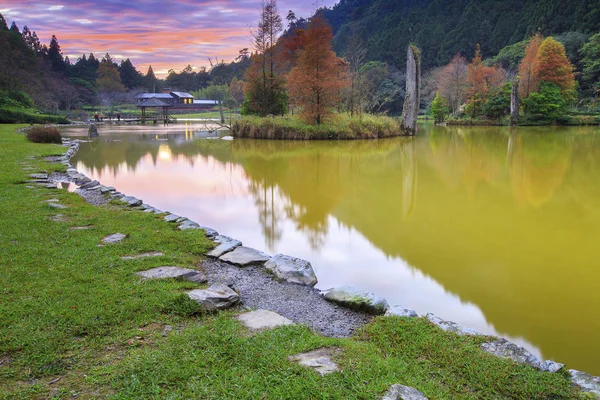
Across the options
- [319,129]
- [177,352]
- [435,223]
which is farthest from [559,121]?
[177,352]

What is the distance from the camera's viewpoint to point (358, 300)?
2412 millimetres

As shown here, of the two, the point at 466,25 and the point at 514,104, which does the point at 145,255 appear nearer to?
the point at 514,104

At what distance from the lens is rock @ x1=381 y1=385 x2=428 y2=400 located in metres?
1.47

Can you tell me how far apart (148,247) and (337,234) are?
72.6 inches

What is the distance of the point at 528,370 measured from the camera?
171 cm

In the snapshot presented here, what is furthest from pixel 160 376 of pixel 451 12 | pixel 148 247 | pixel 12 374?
pixel 451 12

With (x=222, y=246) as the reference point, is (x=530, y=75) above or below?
above

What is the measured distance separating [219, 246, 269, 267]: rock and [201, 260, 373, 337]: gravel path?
55 millimetres

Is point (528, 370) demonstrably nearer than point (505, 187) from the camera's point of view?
Yes

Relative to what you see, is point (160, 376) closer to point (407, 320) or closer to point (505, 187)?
point (407, 320)

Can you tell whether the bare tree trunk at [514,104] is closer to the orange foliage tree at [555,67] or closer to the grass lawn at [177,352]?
the orange foliage tree at [555,67]

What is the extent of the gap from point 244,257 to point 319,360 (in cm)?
155

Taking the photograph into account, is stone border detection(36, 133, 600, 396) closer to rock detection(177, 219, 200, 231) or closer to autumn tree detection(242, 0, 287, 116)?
rock detection(177, 219, 200, 231)

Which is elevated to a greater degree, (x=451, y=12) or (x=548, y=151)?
(x=451, y=12)
